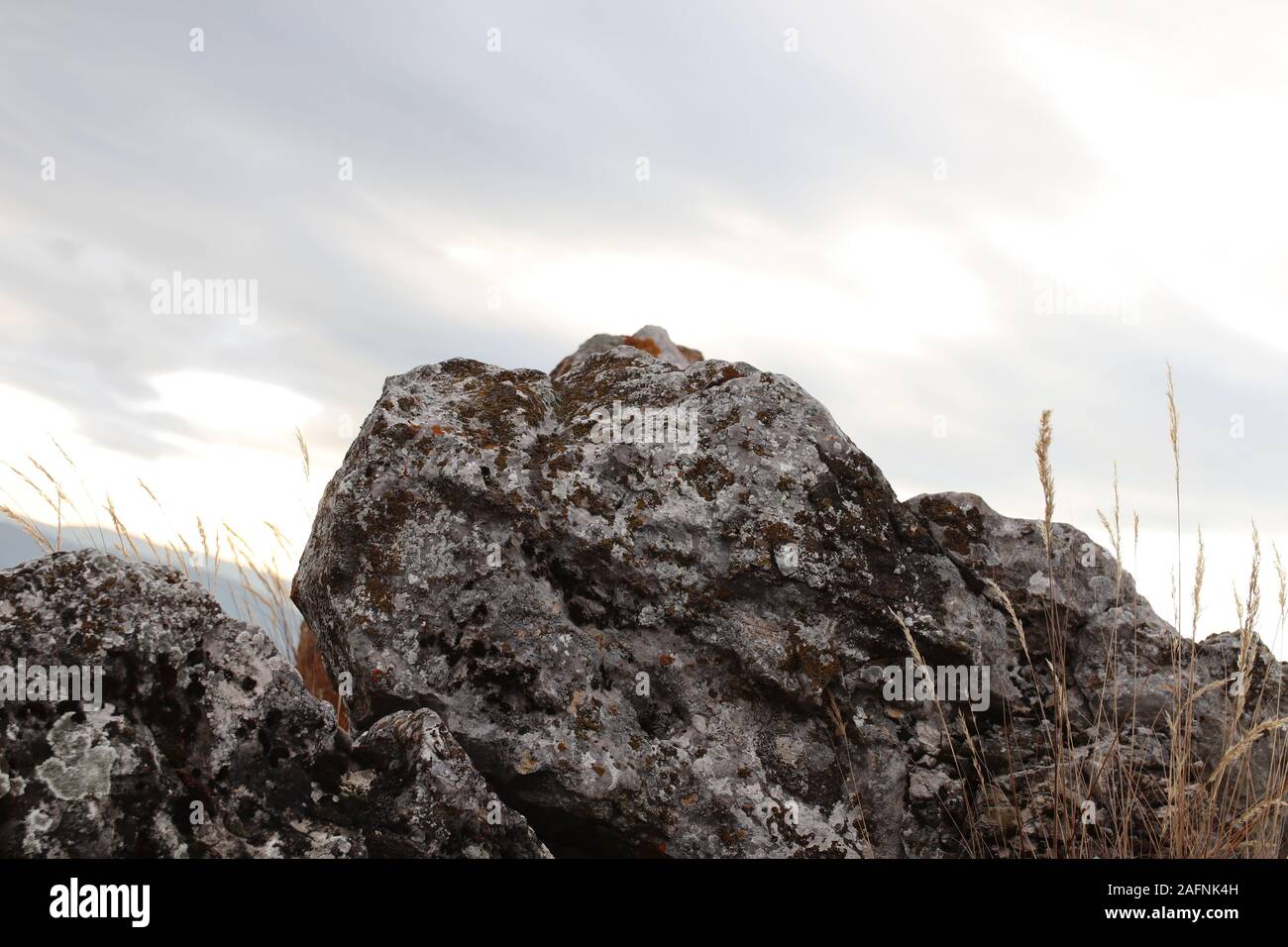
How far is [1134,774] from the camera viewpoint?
452 centimetres

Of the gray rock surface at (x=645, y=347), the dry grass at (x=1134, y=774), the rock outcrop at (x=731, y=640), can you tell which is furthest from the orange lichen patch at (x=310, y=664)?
the dry grass at (x=1134, y=774)

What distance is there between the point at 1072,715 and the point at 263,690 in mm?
3793

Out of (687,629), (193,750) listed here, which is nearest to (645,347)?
(687,629)

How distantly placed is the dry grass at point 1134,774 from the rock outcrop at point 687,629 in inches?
1.6

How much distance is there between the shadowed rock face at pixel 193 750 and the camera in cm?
297

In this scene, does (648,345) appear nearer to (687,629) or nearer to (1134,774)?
(687,629)

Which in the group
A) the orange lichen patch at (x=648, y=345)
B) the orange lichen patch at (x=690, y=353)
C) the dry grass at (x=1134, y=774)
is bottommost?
the dry grass at (x=1134, y=774)

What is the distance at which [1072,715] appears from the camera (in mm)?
4945

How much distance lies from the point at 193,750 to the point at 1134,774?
3939 millimetres

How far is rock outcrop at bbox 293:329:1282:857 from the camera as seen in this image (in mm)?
4246

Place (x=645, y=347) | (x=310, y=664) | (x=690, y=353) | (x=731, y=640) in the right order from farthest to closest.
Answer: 1. (x=690, y=353)
2. (x=645, y=347)
3. (x=310, y=664)
4. (x=731, y=640)

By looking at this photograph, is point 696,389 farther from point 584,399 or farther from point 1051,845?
point 1051,845

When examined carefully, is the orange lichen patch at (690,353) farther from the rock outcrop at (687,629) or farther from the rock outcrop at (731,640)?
the rock outcrop at (687,629)
